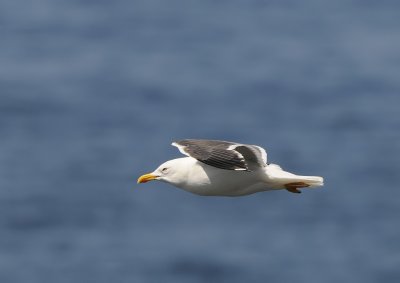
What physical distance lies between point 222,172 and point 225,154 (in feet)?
2.46

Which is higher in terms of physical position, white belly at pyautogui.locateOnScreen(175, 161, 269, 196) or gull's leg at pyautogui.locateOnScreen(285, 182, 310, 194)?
white belly at pyautogui.locateOnScreen(175, 161, 269, 196)

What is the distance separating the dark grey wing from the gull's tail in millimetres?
400

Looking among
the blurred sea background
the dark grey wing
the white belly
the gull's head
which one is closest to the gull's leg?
the white belly

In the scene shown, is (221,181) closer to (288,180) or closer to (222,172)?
(222,172)

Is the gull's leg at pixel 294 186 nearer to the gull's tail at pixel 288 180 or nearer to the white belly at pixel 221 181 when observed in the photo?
the gull's tail at pixel 288 180

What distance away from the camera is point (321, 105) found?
4075 inches

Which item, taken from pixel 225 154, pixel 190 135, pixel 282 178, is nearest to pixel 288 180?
pixel 282 178

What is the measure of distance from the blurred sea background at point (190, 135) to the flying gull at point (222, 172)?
51.6 metres

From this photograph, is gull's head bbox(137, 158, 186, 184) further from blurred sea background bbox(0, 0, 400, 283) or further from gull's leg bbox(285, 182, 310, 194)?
blurred sea background bbox(0, 0, 400, 283)

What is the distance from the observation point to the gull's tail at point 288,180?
28.8 metres

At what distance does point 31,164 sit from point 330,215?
20002 mm

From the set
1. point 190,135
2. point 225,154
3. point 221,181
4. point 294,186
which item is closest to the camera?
point 225,154

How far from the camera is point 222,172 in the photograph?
2838 cm

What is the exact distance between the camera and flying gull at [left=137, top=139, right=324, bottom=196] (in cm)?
2786
